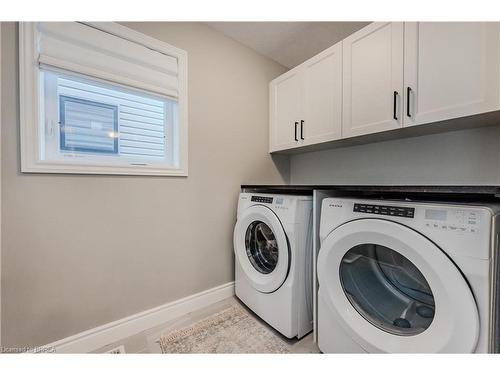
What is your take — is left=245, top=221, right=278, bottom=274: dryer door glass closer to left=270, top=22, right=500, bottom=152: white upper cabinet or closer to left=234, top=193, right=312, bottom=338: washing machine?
left=234, top=193, right=312, bottom=338: washing machine

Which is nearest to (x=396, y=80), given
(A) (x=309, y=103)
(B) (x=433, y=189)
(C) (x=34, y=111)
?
(A) (x=309, y=103)

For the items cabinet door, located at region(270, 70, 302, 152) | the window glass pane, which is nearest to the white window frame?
the window glass pane

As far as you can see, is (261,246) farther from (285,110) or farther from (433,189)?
(285,110)

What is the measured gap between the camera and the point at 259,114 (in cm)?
204

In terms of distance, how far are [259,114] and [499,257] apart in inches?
70.7

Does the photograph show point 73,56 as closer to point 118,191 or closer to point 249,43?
point 118,191

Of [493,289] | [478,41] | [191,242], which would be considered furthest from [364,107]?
[191,242]

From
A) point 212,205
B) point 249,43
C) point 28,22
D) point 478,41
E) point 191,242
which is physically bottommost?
point 191,242

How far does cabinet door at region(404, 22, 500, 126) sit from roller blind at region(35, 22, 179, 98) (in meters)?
1.51

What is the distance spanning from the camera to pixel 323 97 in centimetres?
162

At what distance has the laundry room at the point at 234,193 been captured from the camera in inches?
33.7

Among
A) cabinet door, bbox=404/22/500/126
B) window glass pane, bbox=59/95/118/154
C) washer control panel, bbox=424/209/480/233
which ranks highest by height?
cabinet door, bbox=404/22/500/126

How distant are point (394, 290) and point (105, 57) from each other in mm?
2045

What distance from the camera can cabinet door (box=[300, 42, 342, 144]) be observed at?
153 cm
